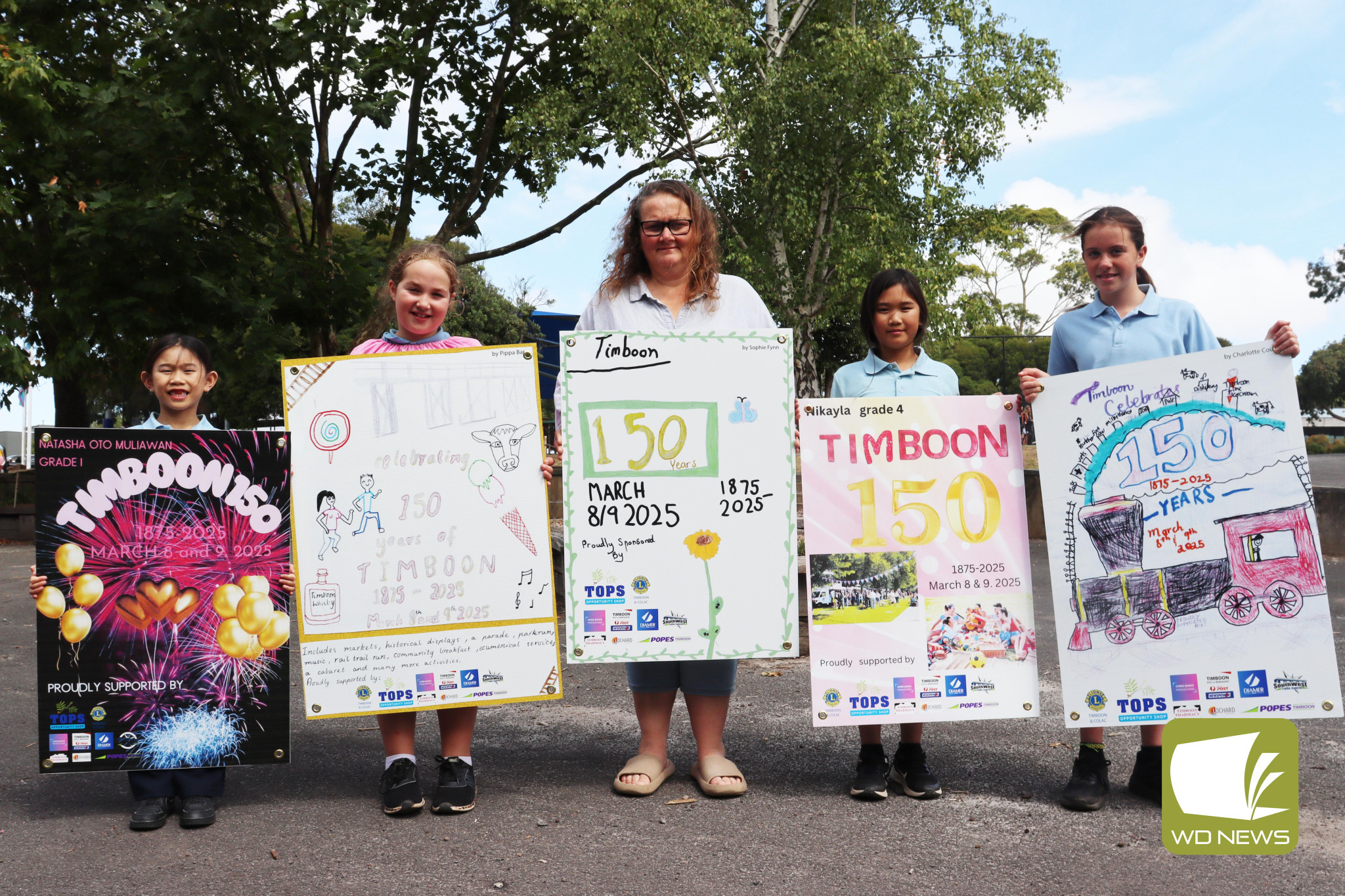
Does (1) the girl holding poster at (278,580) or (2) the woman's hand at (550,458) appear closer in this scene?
(1) the girl holding poster at (278,580)

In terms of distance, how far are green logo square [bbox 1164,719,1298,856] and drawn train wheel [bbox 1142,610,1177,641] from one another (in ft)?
1.13

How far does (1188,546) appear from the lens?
3500 millimetres

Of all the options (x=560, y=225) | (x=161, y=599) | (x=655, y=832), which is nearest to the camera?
(x=655, y=832)

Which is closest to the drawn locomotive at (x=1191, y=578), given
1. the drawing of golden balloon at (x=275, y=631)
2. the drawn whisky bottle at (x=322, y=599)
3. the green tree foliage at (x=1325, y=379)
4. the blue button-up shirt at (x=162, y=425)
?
the drawn whisky bottle at (x=322, y=599)

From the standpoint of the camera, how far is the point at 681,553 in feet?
12.0

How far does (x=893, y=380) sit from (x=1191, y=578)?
1235 millimetres

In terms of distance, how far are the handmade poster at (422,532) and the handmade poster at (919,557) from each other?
3.35 feet

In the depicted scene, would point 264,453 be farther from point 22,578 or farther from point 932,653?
point 22,578

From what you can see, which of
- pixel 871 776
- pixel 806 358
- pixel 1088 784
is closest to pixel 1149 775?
pixel 1088 784

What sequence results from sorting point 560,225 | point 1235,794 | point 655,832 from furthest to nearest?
point 560,225 < point 655,832 < point 1235,794

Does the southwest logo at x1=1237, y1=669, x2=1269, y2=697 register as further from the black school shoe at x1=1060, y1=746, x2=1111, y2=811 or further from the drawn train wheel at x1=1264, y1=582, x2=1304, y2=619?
the black school shoe at x1=1060, y1=746, x2=1111, y2=811

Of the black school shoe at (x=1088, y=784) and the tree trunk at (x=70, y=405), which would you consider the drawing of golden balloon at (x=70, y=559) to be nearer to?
the black school shoe at (x=1088, y=784)

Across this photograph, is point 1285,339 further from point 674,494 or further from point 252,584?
point 252,584

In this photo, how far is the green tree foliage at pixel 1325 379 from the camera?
52438 millimetres
